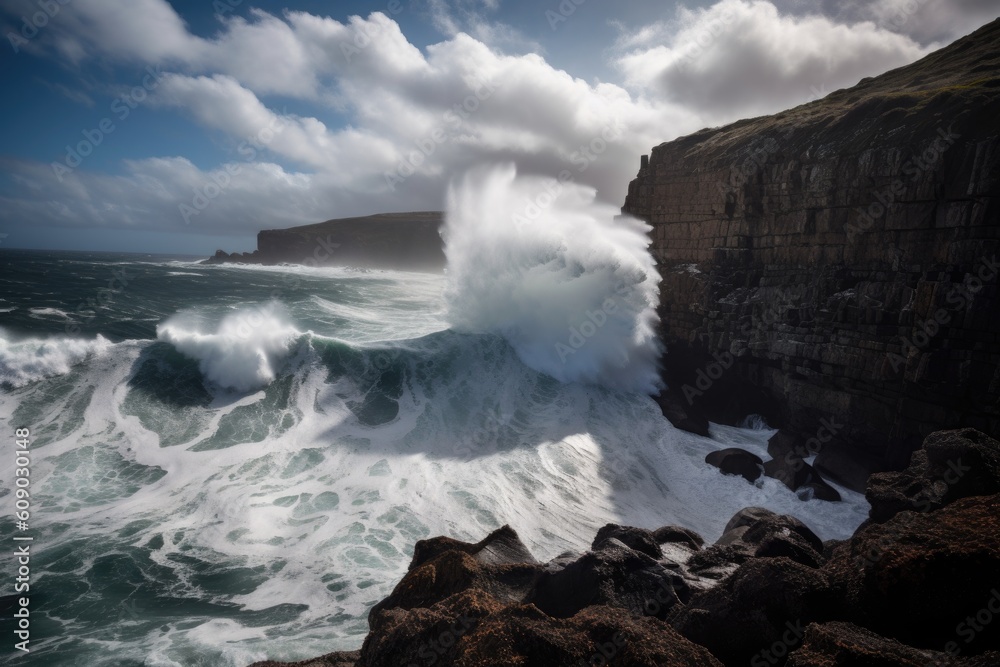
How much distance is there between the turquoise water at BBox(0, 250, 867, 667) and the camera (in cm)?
695

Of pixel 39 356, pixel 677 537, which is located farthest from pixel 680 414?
pixel 39 356

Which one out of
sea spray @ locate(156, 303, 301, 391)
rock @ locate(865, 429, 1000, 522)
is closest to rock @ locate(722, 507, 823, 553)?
rock @ locate(865, 429, 1000, 522)

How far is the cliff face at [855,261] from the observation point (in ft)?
38.4

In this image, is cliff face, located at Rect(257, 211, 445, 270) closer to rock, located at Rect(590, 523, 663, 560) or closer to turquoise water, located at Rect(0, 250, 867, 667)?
turquoise water, located at Rect(0, 250, 867, 667)

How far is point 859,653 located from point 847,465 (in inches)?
443

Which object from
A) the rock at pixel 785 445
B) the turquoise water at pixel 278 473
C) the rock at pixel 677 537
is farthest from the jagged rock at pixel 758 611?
the rock at pixel 785 445

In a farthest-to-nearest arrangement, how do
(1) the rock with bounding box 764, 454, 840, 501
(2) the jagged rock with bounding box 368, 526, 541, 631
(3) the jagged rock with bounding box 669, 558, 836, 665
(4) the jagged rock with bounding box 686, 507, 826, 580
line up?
1. (1) the rock with bounding box 764, 454, 840, 501
2. (4) the jagged rock with bounding box 686, 507, 826, 580
3. (2) the jagged rock with bounding box 368, 526, 541, 631
4. (3) the jagged rock with bounding box 669, 558, 836, 665

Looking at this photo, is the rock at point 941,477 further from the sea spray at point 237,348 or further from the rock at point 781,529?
the sea spray at point 237,348

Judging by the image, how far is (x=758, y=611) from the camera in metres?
4.39

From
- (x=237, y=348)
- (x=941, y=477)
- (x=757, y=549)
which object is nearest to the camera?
(x=757, y=549)

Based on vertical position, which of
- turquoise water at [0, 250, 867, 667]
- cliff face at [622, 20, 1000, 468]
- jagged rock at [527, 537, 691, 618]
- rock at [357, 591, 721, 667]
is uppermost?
cliff face at [622, 20, 1000, 468]

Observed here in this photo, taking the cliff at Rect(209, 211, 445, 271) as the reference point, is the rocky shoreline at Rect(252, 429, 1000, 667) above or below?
below

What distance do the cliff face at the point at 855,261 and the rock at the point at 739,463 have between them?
8.67ft

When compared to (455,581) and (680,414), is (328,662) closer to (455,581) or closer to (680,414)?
(455,581)
